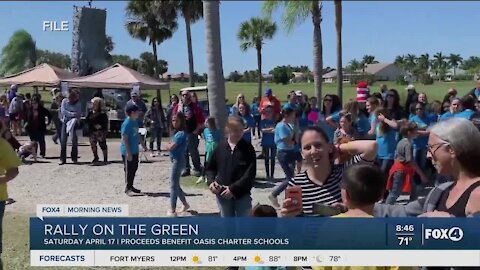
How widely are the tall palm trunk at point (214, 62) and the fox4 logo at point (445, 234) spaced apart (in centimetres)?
602

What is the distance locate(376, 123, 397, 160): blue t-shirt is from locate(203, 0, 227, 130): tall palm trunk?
106 inches

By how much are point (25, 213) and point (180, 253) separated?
15.3 feet

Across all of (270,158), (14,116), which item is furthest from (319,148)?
(14,116)

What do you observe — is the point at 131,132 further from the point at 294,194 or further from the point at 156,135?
the point at 156,135

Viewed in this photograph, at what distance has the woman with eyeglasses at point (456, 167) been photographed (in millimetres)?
2473

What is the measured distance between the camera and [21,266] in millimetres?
5227

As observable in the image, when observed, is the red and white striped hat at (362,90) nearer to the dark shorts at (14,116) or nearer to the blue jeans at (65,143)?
the blue jeans at (65,143)

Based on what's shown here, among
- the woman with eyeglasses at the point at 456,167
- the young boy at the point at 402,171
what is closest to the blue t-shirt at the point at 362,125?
the young boy at the point at 402,171

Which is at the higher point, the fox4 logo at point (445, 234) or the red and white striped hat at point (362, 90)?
the red and white striped hat at point (362, 90)

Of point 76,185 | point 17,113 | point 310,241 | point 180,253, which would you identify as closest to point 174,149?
point 76,185

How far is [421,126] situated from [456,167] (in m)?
6.52

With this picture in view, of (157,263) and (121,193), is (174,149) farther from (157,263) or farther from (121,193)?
(157,263)

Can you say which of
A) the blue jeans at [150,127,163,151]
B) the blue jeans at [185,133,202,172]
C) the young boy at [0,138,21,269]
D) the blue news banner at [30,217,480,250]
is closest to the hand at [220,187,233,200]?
the blue news banner at [30,217,480,250]

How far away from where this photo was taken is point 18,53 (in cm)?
517
